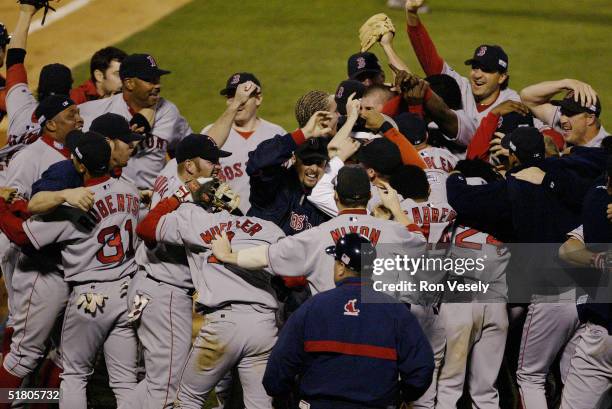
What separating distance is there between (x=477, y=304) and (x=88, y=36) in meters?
9.36

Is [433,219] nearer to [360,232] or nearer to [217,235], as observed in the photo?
[360,232]

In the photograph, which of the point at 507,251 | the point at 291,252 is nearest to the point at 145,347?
the point at 291,252

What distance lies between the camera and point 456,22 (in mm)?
13344

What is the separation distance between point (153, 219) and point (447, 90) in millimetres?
2576

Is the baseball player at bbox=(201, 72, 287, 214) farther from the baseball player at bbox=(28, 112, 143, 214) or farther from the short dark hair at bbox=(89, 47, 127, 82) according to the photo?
the short dark hair at bbox=(89, 47, 127, 82)

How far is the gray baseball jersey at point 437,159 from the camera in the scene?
19.8 ft

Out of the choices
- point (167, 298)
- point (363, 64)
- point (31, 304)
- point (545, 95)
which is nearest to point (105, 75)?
point (363, 64)

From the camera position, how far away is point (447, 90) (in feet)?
22.8

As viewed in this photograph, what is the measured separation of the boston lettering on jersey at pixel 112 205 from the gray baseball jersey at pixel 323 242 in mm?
1142

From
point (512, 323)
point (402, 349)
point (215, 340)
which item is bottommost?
point (512, 323)

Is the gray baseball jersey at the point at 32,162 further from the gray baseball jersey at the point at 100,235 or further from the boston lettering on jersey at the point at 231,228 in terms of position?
the boston lettering on jersey at the point at 231,228

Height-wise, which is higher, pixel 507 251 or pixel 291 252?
pixel 291 252

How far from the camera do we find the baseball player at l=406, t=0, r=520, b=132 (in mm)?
6957

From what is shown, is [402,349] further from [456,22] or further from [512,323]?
[456,22]
